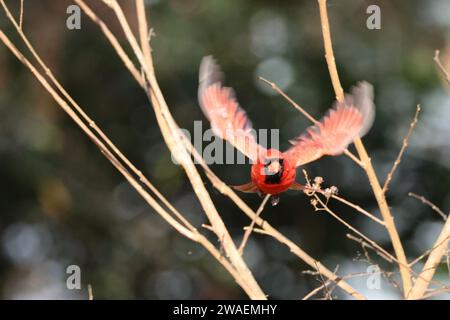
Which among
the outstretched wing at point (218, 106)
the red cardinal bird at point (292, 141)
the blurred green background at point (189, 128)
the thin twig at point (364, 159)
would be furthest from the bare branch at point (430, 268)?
the blurred green background at point (189, 128)

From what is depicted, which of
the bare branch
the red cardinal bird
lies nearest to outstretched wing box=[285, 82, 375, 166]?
the red cardinal bird

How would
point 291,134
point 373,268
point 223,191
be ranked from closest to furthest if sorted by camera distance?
point 223,191 < point 373,268 < point 291,134

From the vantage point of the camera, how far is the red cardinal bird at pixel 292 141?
182cm

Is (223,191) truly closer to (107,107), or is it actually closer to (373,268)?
(373,268)

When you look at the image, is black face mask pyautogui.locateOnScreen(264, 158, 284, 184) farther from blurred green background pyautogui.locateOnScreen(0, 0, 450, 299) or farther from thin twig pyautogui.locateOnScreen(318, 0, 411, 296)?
blurred green background pyautogui.locateOnScreen(0, 0, 450, 299)

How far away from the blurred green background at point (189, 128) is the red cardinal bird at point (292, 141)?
145 inches

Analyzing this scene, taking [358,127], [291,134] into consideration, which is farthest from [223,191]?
[291,134]

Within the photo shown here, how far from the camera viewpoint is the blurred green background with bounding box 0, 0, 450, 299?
5828 millimetres

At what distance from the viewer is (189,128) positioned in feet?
19.4

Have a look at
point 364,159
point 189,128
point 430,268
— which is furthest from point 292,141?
point 189,128

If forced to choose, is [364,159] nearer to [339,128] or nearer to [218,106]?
[339,128]
